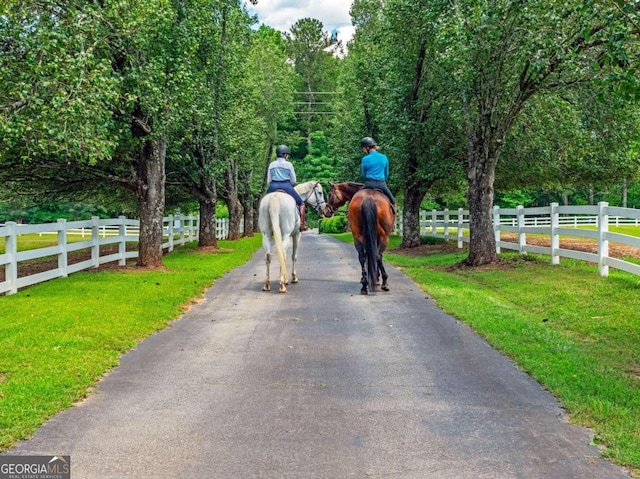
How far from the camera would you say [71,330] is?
8.12 m

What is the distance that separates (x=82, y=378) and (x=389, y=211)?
6943 millimetres

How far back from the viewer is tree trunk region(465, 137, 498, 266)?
1587 cm

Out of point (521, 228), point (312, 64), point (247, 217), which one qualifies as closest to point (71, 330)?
point (521, 228)

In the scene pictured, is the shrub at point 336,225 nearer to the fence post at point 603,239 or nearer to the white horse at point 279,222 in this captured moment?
the fence post at point 603,239

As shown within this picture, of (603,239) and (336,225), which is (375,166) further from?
(336,225)

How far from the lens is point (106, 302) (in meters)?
10.4

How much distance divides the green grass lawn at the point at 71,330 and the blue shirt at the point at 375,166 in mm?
3935

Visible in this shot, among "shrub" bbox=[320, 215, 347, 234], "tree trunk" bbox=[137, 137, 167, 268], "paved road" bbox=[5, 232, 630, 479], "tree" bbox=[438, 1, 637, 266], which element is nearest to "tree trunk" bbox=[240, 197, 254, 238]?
"shrub" bbox=[320, 215, 347, 234]

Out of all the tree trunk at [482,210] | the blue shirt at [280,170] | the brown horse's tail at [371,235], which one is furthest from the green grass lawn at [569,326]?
the blue shirt at [280,170]

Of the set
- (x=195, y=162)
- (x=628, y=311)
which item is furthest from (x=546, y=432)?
(x=195, y=162)

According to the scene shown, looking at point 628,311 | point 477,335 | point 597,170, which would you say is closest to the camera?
point 477,335

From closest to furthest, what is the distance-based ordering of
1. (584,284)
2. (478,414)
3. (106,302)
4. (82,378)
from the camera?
(478,414) → (82,378) → (106,302) → (584,284)

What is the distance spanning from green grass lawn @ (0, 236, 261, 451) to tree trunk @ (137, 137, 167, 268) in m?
1.39

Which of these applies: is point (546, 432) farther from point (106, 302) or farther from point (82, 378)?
point (106, 302)
